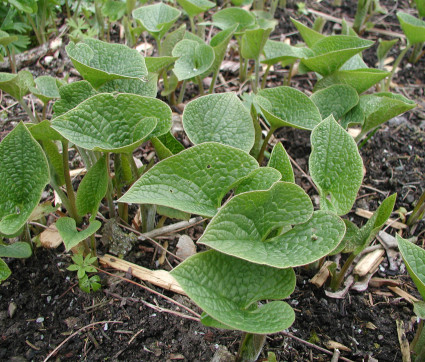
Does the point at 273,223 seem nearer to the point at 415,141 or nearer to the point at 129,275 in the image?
the point at 129,275

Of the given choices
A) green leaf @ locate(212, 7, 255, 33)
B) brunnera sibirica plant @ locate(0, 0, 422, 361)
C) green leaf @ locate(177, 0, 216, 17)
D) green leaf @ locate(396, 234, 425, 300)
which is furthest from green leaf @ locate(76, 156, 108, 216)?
green leaf @ locate(212, 7, 255, 33)

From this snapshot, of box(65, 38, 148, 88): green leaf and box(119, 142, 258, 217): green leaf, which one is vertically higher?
box(65, 38, 148, 88): green leaf

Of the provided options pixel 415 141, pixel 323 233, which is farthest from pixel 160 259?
pixel 415 141

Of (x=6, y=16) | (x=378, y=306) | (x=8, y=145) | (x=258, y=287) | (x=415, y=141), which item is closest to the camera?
(x=258, y=287)

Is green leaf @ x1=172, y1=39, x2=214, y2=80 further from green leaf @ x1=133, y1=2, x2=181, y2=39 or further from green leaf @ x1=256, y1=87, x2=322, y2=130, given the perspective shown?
green leaf @ x1=256, y1=87, x2=322, y2=130

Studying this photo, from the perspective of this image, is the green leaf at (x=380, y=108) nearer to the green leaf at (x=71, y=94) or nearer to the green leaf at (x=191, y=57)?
the green leaf at (x=191, y=57)
